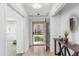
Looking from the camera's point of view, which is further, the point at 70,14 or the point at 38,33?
the point at 38,33

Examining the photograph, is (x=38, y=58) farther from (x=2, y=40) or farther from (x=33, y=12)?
(x=33, y=12)

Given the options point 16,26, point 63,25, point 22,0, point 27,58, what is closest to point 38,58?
point 27,58

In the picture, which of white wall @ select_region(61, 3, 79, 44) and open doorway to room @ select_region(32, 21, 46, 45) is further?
open doorway to room @ select_region(32, 21, 46, 45)

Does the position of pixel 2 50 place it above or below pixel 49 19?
below

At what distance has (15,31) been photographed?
16.7 feet

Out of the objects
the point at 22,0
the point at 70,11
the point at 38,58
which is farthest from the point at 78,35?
the point at 22,0

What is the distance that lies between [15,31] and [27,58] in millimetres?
3395

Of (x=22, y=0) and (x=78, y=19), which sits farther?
(x=78, y=19)

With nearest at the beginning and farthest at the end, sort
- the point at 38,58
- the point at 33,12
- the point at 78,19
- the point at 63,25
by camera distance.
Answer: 1. the point at 38,58
2. the point at 78,19
3. the point at 63,25
4. the point at 33,12

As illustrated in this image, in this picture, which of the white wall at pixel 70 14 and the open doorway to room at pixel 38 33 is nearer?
the white wall at pixel 70 14

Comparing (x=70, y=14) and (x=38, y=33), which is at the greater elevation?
(x=70, y=14)

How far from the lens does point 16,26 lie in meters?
4.97

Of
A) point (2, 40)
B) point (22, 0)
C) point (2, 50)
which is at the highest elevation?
point (22, 0)

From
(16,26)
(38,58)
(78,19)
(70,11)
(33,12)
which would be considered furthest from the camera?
(16,26)
